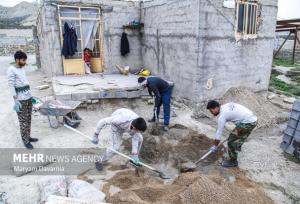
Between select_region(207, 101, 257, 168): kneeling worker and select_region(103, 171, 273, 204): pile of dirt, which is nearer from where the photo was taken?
select_region(103, 171, 273, 204): pile of dirt

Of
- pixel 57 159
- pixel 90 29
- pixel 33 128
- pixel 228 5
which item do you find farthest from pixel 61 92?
pixel 228 5

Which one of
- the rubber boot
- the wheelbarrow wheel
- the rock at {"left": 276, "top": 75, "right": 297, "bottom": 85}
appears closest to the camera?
the rubber boot

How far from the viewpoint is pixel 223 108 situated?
4.51 m

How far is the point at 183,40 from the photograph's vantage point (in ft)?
24.5

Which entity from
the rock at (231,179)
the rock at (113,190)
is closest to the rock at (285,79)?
the rock at (231,179)

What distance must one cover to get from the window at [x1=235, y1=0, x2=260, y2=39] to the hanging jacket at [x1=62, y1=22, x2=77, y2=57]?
567 centimetres

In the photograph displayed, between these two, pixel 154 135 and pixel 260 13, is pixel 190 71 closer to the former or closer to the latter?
pixel 154 135

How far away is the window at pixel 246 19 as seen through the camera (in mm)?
7461

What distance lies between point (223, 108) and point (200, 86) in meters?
2.84

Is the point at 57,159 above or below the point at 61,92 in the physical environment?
below

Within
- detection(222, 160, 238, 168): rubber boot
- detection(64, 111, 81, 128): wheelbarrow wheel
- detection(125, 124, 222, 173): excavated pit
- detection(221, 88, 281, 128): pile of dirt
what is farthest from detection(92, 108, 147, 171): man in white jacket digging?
detection(221, 88, 281, 128): pile of dirt

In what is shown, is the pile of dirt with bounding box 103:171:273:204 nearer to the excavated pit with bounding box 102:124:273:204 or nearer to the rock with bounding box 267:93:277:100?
the excavated pit with bounding box 102:124:273:204

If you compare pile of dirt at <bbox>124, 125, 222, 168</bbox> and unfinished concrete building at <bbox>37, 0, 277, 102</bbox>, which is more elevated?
unfinished concrete building at <bbox>37, 0, 277, 102</bbox>

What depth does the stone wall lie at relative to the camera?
6973 millimetres
